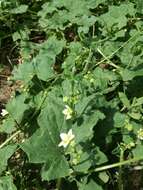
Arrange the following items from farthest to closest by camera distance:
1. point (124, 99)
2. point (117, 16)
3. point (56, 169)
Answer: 1. point (117, 16)
2. point (124, 99)
3. point (56, 169)

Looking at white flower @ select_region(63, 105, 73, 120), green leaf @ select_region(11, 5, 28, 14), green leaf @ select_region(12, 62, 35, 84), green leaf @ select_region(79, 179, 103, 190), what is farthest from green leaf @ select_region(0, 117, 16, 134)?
green leaf @ select_region(11, 5, 28, 14)

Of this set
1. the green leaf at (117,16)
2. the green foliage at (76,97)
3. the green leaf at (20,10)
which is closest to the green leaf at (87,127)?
the green foliage at (76,97)

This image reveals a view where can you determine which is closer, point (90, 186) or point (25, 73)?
point (90, 186)

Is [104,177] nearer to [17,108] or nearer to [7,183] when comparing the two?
[7,183]

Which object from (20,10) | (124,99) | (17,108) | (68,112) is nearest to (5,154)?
(17,108)

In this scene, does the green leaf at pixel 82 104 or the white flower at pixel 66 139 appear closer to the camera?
the white flower at pixel 66 139

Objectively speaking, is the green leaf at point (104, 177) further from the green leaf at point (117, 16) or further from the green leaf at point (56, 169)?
the green leaf at point (117, 16)

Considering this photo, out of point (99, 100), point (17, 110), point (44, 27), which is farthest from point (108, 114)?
point (44, 27)
